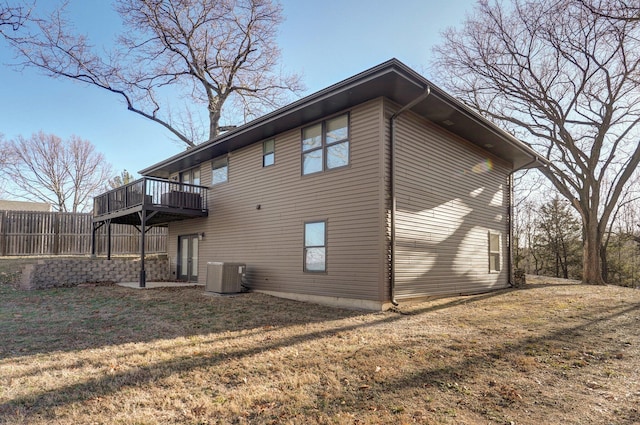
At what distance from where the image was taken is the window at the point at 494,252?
11.3 meters

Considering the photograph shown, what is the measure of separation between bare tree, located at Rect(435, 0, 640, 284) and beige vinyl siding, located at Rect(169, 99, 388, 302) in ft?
31.7

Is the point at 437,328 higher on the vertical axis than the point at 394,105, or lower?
lower

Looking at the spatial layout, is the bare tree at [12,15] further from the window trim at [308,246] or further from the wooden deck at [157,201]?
the wooden deck at [157,201]

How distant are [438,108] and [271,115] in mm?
3802

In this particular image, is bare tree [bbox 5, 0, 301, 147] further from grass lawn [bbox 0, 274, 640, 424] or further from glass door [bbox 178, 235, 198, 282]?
grass lawn [bbox 0, 274, 640, 424]

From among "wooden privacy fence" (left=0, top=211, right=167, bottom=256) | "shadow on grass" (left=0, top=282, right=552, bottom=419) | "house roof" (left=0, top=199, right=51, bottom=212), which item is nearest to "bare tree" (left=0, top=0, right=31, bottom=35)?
"shadow on grass" (left=0, top=282, right=552, bottom=419)

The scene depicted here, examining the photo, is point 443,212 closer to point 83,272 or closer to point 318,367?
point 318,367

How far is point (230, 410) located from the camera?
2.88 m

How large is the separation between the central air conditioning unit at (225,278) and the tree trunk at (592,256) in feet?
41.3

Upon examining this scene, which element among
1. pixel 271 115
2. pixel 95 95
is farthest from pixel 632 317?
pixel 95 95

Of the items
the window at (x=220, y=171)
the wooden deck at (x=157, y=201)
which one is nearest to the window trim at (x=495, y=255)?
the window at (x=220, y=171)

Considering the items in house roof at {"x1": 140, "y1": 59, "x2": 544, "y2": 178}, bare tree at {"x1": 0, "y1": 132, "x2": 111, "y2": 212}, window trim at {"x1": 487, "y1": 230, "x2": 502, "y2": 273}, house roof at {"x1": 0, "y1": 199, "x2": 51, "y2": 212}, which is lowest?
window trim at {"x1": 487, "y1": 230, "x2": 502, "y2": 273}

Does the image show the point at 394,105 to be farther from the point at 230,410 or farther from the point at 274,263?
the point at 230,410

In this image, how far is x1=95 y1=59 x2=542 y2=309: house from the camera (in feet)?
25.0
